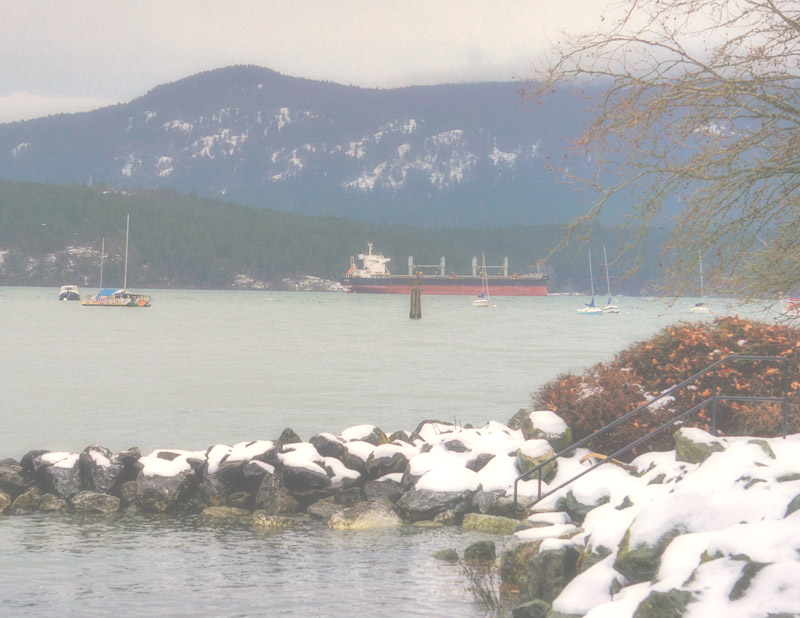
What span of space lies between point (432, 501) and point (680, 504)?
729 cm

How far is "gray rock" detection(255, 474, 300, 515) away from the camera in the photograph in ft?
51.8

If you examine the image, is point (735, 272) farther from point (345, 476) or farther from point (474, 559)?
point (345, 476)

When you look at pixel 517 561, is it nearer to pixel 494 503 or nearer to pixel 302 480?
pixel 494 503

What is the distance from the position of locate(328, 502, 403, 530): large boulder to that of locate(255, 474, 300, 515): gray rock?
3.68 feet

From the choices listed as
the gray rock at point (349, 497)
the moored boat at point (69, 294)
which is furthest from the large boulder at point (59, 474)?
the moored boat at point (69, 294)

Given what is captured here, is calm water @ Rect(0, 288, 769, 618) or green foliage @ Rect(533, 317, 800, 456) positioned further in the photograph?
green foliage @ Rect(533, 317, 800, 456)

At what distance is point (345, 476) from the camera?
54.9 feet

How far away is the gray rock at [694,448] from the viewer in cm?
1046

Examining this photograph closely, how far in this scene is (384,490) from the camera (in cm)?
1620

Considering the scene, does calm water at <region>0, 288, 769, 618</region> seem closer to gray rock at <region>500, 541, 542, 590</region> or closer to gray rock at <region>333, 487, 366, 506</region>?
gray rock at <region>500, 541, 542, 590</region>

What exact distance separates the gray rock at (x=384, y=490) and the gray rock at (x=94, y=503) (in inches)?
165

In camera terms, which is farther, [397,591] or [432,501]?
[432,501]

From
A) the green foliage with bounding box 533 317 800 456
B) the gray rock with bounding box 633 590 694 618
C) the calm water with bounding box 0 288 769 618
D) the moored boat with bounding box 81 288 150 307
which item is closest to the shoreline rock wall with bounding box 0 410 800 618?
the gray rock with bounding box 633 590 694 618

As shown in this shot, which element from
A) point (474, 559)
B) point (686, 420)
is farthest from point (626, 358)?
point (474, 559)
